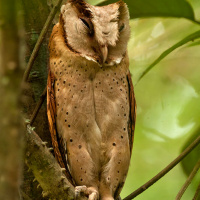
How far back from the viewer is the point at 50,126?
2.12 m

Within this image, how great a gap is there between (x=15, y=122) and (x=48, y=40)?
2.12m

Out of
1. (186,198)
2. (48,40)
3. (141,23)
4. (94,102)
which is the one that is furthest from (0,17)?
(141,23)

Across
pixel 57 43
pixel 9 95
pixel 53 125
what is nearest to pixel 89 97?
pixel 53 125

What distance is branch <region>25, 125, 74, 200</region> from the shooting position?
1.26 metres

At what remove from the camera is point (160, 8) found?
2.08 metres

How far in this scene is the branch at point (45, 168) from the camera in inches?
49.4

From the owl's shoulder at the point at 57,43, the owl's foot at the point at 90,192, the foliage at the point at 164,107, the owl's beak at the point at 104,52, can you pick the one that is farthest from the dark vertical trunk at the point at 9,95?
the foliage at the point at 164,107

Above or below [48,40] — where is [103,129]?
below

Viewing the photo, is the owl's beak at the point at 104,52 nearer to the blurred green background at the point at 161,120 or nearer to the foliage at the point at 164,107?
the foliage at the point at 164,107

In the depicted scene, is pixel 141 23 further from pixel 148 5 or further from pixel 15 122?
pixel 15 122

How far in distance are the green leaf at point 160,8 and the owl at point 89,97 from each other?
0.20ft

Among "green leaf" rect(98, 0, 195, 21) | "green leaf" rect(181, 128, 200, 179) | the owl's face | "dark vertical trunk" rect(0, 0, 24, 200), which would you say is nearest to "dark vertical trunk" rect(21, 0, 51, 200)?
the owl's face

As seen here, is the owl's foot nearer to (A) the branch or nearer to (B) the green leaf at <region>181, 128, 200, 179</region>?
(A) the branch

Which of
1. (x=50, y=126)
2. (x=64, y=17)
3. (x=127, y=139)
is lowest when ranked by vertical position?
(x=127, y=139)
